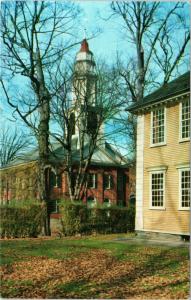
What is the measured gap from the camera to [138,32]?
22656mm

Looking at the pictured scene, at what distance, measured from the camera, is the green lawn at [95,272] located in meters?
8.49

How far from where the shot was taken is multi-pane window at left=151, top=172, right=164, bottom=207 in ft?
57.6

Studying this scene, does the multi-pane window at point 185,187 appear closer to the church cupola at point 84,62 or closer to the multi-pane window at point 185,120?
the multi-pane window at point 185,120

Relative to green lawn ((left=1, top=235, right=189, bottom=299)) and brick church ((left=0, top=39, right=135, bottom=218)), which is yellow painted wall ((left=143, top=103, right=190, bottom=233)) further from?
brick church ((left=0, top=39, right=135, bottom=218))

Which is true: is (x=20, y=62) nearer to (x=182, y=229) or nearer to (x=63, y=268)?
(x=182, y=229)

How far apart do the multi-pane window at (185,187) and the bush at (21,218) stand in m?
6.09

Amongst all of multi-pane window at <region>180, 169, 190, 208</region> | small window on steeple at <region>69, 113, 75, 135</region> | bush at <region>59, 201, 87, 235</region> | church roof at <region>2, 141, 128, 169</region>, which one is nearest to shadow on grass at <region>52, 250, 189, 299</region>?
multi-pane window at <region>180, 169, 190, 208</region>

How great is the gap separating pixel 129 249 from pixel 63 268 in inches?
133

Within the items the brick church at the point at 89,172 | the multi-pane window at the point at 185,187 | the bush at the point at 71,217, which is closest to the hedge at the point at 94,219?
the bush at the point at 71,217

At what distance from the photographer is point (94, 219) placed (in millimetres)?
21500

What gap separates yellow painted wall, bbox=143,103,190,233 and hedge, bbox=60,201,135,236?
352 centimetres

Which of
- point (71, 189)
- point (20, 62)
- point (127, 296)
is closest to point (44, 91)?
point (20, 62)

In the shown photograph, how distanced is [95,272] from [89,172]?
2890cm

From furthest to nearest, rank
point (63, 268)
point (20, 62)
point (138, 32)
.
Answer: point (138, 32), point (20, 62), point (63, 268)
